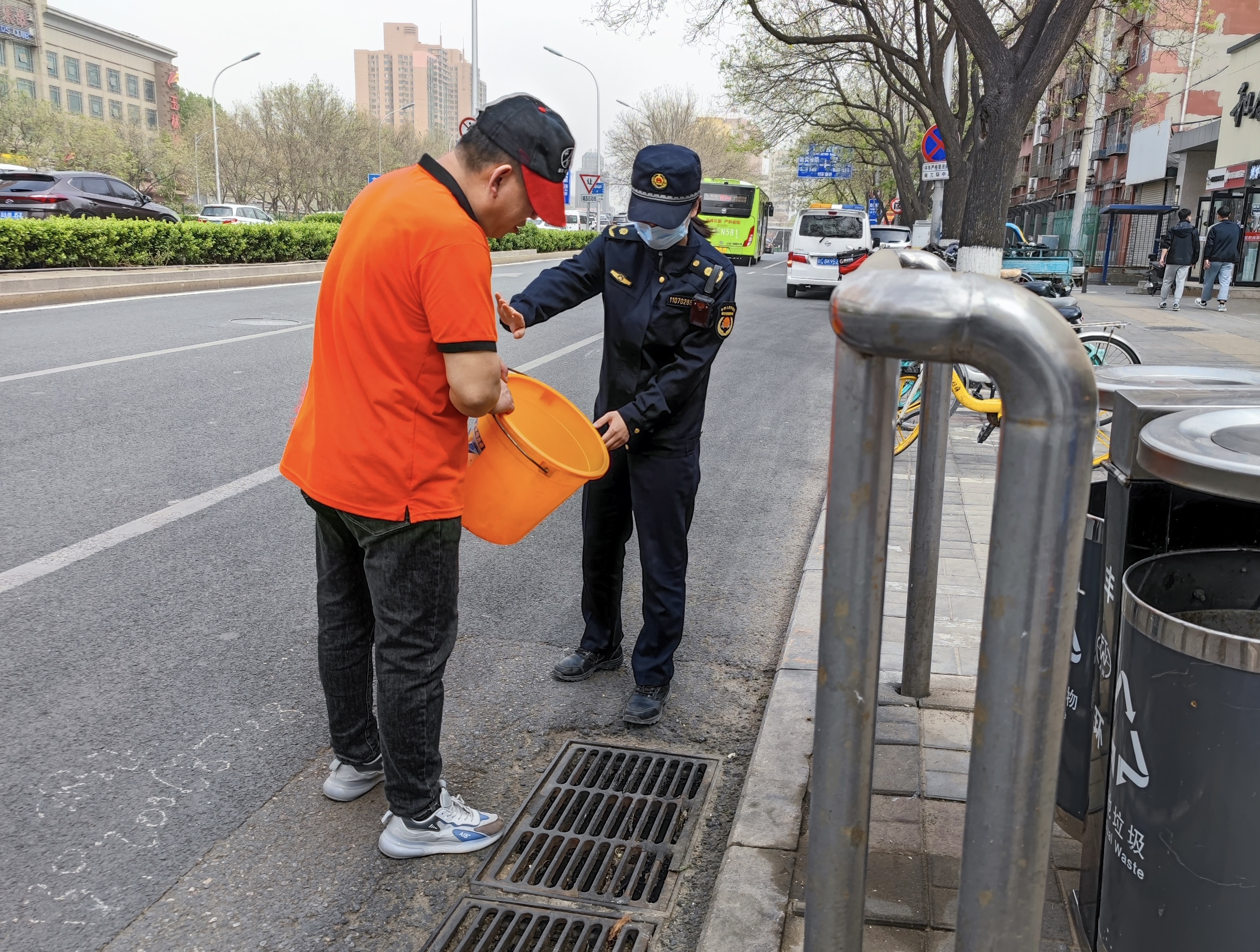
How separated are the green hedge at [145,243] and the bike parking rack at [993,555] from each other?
45.2 ft

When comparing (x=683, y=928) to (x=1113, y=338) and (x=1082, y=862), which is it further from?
(x=1113, y=338)

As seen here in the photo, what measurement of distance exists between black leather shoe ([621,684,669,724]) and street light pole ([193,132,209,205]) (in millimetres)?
57355

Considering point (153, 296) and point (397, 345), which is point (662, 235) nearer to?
point (397, 345)

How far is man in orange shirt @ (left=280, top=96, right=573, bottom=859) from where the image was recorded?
2414 millimetres

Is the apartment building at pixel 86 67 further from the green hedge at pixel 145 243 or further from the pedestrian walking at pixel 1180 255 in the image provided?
the pedestrian walking at pixel 1180 255

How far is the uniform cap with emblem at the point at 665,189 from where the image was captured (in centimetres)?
331

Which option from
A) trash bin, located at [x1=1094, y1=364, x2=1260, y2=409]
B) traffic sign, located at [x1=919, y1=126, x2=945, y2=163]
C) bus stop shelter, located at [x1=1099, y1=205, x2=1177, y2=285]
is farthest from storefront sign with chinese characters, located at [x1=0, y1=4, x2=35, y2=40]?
trash bin, located at [x1=1094, y1=364, x2=1260, y2=409]

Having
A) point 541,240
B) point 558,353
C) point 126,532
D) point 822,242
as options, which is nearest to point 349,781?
point 126,532

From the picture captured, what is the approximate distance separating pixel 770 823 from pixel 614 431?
1234 millimetres

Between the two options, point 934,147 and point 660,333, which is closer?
point 660,333

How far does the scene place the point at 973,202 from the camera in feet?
40.4

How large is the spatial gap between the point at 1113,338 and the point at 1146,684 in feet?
24.3

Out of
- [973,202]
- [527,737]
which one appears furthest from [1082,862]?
[973,202]

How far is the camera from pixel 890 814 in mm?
2891
